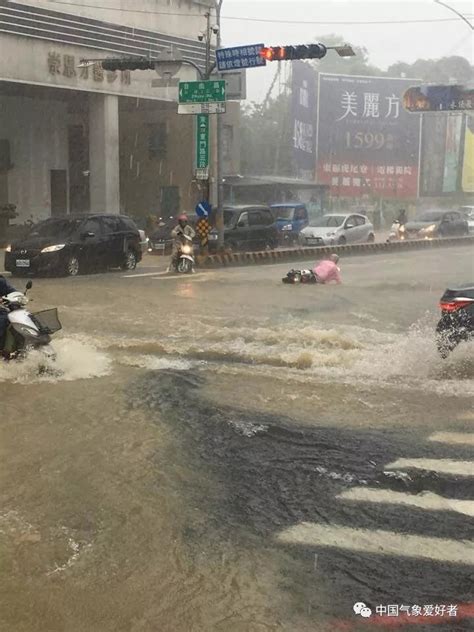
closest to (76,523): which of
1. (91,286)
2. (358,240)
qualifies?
(91,286)

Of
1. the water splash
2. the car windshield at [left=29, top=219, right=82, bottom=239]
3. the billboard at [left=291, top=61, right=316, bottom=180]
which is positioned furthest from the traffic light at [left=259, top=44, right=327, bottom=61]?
the billboard at [left=291, top=61, right=316, bottom=180]

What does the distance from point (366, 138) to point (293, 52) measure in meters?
36.3

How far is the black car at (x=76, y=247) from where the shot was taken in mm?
18031

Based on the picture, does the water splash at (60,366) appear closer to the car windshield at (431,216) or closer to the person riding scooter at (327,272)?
the person riding scooter at (327,272)

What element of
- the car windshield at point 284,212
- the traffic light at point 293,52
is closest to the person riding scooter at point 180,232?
the traffic light at point 293,52

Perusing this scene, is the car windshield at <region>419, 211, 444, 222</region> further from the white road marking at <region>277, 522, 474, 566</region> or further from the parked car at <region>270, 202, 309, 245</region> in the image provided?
the white road marking at <region>277, 522, 474, 566</region>

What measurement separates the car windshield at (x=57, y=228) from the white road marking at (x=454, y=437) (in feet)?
44.5

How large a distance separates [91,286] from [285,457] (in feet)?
37.0

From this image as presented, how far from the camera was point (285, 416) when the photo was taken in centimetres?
712

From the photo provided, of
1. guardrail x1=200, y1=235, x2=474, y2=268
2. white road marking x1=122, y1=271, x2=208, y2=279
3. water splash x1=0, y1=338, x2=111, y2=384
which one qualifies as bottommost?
guardrail x1=200, y1=235, x2=474, y2=268

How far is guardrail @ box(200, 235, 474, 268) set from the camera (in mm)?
23469

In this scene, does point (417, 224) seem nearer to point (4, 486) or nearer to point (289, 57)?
point (289, 57)

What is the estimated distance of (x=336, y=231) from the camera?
3036cm

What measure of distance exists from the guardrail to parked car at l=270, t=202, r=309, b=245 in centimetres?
278
